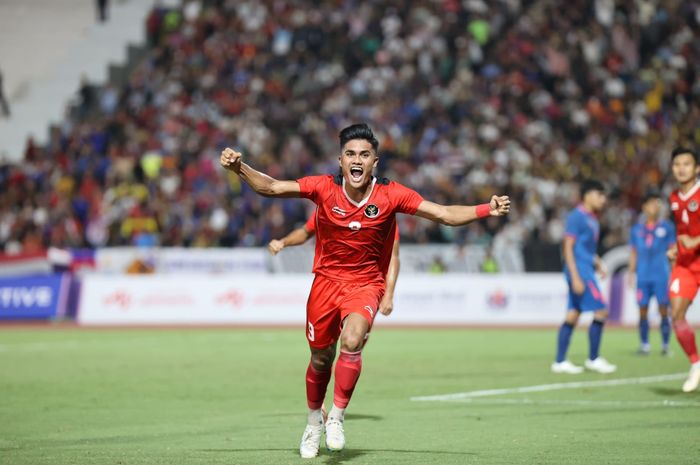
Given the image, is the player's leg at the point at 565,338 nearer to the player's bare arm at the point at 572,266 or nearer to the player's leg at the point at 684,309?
the player's bare arm at the point at 572,266

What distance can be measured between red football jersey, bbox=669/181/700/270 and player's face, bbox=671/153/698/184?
179 mm

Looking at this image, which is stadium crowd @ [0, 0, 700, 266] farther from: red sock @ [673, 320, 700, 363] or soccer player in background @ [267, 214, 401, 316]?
soccer player in background @ [267, 214, 401, 316]

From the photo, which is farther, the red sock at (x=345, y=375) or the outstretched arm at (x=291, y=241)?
the outstretched arm at (x=291, y=241)

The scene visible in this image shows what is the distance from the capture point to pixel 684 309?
39.9ft

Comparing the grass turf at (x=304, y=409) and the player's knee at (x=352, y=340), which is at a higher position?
the player's knee at (x=352, y=340)

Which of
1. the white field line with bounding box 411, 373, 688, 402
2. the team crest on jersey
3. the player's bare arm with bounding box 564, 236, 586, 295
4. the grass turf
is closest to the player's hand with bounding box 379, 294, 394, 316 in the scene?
the grass turf

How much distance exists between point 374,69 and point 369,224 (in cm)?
2622

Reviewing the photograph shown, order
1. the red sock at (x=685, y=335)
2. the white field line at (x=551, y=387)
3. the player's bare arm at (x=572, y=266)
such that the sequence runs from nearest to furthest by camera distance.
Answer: the red sock at (x=685, y=335) → the white field line at (x=551, y=387) → the player's bare arm at (x=572, y=266)

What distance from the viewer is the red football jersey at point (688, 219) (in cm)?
1225

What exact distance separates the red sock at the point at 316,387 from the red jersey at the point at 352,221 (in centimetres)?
73

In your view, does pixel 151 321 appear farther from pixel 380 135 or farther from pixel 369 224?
pixel 369 224

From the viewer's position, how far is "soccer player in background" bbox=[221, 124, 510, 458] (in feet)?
28.0

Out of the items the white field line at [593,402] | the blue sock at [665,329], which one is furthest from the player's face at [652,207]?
the white field line at [593,402]

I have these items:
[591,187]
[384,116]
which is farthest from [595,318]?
[384,116]
